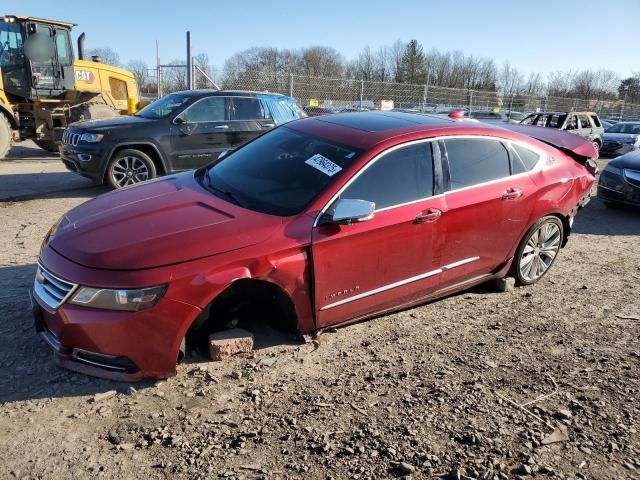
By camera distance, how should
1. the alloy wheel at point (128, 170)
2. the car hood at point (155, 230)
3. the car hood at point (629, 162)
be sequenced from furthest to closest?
the car hood at point (629, 162)
the alloy wheel at point (128, 170)
the car hood at point (155, 230)

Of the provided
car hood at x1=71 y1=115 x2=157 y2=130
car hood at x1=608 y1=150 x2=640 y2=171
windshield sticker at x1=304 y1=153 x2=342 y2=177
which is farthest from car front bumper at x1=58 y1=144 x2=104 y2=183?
car hood at x1=608 y1=150 x2=640 y2=171

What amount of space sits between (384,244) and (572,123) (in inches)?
636

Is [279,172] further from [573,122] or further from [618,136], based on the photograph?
→ [618,136]

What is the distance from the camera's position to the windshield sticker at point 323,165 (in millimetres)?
3629

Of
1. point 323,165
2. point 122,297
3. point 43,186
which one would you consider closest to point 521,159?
point 323,165

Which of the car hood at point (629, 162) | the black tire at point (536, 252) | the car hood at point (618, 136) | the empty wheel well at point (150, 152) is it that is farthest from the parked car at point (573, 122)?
the black tire at point (536, 252)

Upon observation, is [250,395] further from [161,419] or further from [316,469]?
[316,469]

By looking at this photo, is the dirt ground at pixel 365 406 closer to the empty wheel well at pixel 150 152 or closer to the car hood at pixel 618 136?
the empty wheel well at pixel 150 152

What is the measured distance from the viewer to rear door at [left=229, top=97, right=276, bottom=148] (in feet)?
29.1

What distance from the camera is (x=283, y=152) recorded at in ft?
13.5

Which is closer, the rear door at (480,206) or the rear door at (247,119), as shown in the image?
the rear door at (480,206)

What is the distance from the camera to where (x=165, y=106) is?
865 cm

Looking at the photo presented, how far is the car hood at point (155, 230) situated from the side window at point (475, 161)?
1.66 meters

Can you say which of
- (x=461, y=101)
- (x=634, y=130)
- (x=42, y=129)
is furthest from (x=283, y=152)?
(x=461, y=101)
